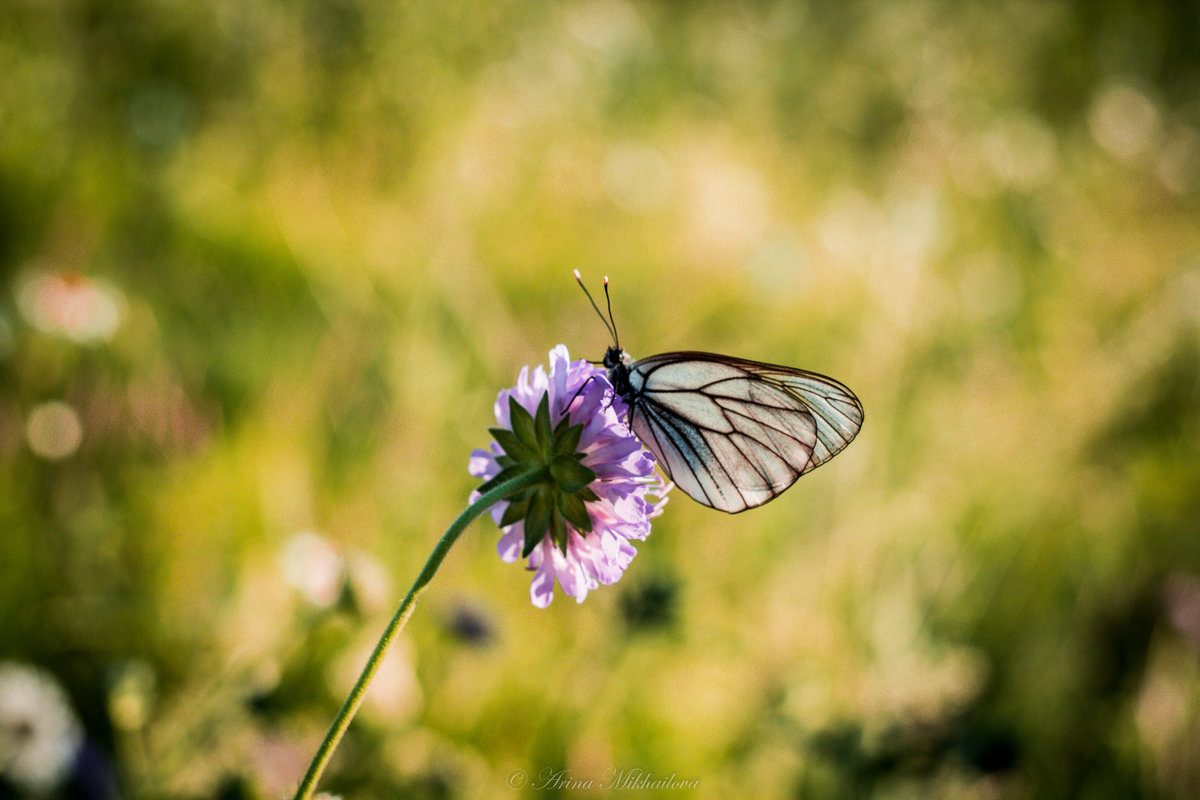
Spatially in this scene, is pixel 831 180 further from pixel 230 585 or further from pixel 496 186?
pixel 230 585

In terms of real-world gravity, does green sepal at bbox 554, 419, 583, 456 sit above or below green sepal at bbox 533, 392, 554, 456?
below

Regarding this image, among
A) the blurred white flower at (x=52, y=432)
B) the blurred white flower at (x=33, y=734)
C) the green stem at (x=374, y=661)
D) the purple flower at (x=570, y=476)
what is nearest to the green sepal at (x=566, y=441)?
the purple flower at (x=570, y=476)

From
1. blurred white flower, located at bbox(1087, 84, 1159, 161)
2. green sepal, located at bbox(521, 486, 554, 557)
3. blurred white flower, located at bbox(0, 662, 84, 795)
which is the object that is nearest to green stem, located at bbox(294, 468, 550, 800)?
green sepal, located at bbox(521, 486, 554, 557)

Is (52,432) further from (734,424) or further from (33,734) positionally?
(734,424)

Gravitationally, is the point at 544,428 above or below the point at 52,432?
below

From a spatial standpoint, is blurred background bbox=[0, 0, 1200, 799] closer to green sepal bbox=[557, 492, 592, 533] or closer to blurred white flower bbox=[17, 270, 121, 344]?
blurred white flower bbox=[17, 270, 121, 344]

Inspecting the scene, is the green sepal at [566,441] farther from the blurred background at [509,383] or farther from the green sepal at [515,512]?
the blurred background at [509,383]

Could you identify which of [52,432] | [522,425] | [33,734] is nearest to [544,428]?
[522,425]
